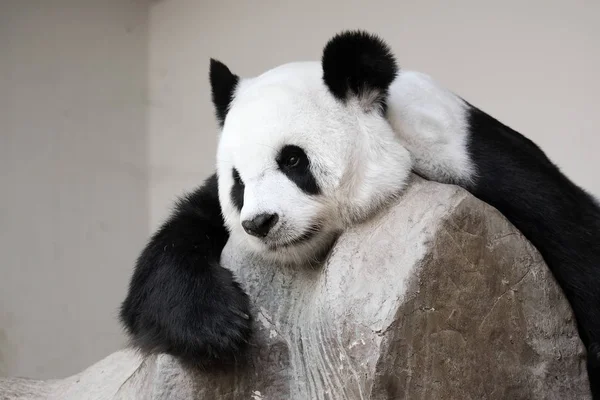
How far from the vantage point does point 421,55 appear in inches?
158

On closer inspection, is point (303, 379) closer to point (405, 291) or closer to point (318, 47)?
point (405, 291)

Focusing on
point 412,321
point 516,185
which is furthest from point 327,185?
point 516,185

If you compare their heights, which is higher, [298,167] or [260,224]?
[298,167]

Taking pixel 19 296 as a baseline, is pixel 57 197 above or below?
above

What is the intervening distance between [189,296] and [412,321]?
66 centimetres

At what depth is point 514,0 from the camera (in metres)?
3.73

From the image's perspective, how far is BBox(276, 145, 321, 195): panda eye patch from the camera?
221 cm

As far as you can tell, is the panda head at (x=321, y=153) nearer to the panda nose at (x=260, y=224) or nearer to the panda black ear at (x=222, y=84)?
the panda nose at (x=260, y=224)

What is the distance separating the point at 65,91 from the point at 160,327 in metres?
2.91

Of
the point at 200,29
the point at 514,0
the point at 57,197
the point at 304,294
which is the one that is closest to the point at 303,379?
the point at 304,294

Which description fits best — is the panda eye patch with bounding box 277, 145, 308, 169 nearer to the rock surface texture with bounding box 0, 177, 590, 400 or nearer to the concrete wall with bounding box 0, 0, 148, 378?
the rock surface texture with bounding box 0, 177, 590, 400

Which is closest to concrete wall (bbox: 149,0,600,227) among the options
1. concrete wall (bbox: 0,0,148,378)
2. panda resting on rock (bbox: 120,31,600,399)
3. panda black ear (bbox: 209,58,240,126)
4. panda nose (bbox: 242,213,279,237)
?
concrete wall (bbox: 0,0,148,378)

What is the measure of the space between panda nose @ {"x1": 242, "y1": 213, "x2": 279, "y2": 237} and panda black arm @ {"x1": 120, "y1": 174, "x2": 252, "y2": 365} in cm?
21

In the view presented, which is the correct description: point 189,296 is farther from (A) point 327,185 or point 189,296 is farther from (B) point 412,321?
(B) point 412,321
